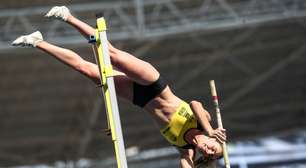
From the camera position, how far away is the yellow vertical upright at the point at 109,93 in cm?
472

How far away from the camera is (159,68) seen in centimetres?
1750

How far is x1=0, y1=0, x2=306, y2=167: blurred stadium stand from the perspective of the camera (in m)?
14.4

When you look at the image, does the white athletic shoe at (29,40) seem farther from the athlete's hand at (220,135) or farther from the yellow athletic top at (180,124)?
the athlete's hand at (220,135)

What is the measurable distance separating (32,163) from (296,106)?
722 centimetres

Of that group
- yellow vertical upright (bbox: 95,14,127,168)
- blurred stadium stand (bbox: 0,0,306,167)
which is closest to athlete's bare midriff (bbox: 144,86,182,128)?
yellow vertical upright (bbox: 95,14,127,168)

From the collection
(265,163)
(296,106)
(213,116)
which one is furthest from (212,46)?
(265,163)

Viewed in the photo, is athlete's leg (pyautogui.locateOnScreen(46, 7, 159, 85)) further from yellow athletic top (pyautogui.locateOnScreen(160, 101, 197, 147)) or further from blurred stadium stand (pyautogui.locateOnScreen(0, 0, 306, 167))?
blurred stadium stand (pyautogui.locateOnScreen(0, 0, 306, 167))

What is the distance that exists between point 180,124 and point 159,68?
1146 cm

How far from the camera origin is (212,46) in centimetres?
1681

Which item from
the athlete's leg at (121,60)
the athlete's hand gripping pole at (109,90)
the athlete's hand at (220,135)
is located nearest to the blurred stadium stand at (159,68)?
the athlete's leg at (121,60)

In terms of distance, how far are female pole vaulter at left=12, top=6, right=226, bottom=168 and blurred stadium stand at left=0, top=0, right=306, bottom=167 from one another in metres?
7.90

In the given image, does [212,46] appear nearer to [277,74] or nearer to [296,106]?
[277,74]

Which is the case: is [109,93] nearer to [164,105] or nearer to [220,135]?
[220,135]

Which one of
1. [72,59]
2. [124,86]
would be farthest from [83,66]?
[124,86]
